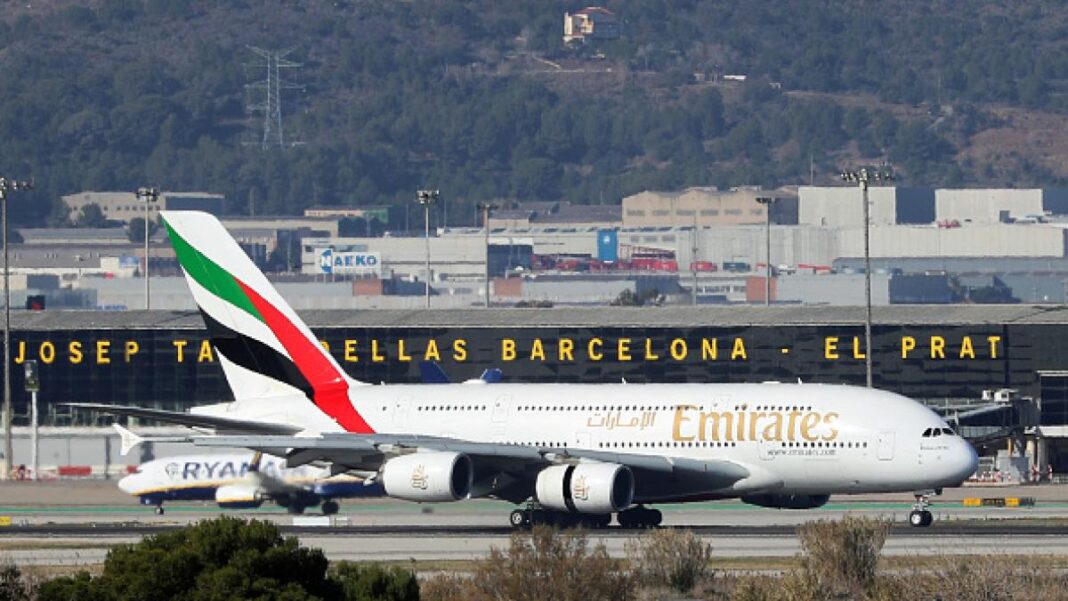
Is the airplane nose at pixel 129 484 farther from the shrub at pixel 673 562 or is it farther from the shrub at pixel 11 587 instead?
the shrub at pixel 11 587

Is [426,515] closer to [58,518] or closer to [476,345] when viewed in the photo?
[58,518]

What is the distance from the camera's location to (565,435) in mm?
72188

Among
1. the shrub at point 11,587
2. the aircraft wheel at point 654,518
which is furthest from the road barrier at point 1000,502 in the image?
the shrub at point 11,587

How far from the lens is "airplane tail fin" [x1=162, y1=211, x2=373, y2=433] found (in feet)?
246

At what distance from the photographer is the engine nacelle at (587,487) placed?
68562 millimetres

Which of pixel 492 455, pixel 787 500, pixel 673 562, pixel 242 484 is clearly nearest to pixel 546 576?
pixel 673 562

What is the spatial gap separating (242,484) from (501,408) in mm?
9416

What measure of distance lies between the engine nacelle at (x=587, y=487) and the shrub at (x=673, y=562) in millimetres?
14764

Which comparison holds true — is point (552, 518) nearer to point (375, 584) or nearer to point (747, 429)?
point (747, 429)

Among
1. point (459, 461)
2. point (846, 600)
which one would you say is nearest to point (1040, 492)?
point (459, 461)

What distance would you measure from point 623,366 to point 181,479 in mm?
31436

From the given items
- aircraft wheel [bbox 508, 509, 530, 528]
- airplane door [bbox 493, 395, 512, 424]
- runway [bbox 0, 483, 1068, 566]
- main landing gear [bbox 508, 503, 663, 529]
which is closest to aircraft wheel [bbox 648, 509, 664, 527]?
main landing gear [bbox 508, 503, 663, 529]

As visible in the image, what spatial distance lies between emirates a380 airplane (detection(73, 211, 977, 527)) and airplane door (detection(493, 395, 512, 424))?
4 cm

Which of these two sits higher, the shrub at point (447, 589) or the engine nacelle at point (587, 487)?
the engine nacelle at point (587, 487)
